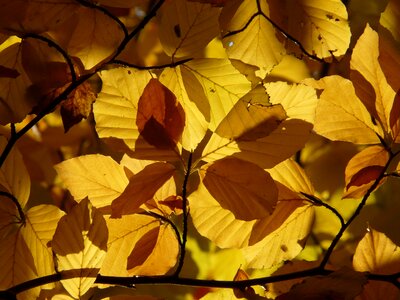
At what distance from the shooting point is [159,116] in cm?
53

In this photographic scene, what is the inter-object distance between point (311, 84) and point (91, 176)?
24 cm

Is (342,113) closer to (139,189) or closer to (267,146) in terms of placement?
(267,146)

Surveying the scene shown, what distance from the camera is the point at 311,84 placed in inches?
23.9

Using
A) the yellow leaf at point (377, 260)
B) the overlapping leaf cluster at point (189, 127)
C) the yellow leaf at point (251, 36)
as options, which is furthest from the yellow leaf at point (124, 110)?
the yellow leaf at point (377, 260)

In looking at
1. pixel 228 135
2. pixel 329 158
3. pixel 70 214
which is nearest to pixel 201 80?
pixel 228 135

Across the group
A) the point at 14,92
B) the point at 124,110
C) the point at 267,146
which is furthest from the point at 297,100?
the point at 14,92

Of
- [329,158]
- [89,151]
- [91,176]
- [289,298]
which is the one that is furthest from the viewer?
[89,151]

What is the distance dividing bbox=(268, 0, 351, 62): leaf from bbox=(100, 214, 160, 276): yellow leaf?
0.25m

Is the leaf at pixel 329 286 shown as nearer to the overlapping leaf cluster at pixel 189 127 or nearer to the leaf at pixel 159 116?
the overlapping leaf cluster at pixel 189 127

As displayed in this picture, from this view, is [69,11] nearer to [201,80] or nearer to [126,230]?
[201,80]

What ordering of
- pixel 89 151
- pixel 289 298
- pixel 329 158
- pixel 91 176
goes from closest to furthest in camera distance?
1. pixel 289 298
2. pixel 91 176
3. pixel 329 158
4. pixel 89 151

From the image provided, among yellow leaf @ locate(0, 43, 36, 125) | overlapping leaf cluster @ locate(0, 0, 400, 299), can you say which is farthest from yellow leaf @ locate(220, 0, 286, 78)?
yellow leaf @ locate(0, 43, 36, 125)

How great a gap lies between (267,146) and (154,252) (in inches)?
6.9

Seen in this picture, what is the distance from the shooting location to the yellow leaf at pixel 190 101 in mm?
560
